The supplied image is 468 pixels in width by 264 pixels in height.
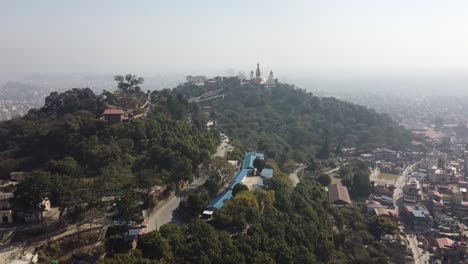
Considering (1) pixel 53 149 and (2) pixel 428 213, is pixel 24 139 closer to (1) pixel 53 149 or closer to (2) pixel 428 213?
(1) pixel 53 149

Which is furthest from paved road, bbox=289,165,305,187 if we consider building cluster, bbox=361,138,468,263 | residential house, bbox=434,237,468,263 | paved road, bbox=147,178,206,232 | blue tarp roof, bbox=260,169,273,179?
paved road, bbox=147,178,206,232

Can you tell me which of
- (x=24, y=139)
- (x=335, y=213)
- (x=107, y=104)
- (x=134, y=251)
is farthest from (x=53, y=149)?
(x=335, y=213)

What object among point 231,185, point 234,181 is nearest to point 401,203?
point 234,181

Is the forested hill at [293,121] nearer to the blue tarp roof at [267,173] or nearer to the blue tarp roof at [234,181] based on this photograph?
the blue tarp roof at [234,181]

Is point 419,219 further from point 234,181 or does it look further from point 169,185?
point 169,185

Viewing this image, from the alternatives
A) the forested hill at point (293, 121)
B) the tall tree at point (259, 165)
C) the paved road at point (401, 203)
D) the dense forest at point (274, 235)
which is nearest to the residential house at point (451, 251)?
the paved road at point (401, 203)

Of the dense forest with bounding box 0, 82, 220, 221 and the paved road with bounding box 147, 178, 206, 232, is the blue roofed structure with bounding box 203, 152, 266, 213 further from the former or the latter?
the dense forest with bounding box 0, 82, 220, 221
